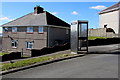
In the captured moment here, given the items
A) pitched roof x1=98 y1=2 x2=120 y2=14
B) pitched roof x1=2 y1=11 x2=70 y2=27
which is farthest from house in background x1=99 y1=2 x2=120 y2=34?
pitched roof x1=2 y1=11 x2=70 y2=27

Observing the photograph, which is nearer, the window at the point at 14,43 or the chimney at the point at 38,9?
the chimney at the point at 38,9

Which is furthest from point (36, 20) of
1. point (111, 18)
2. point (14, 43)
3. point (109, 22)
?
point (111, 18)

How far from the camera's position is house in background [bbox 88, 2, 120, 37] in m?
31.0

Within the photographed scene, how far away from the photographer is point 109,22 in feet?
113

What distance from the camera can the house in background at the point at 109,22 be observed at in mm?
30953

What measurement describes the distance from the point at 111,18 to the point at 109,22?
0.99m

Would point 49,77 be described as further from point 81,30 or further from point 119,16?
point 119,16

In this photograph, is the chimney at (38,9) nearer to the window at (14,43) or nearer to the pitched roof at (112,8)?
the window at (14,43)

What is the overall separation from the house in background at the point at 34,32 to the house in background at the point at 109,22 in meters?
6.80

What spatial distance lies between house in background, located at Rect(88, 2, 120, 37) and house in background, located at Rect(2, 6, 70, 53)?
6.80 meters

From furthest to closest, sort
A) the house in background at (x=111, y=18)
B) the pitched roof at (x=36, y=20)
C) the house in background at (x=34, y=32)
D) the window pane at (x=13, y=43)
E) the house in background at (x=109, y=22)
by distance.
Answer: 1. the window pane at (x=13, y=43)
2. the house in background at (x=111, y=18)
3. the house in background at (x=109, y=22)
4. the pitched roof at (x=36, y=20)
5. the house in background at (x=34, y=32)

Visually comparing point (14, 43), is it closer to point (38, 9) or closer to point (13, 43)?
point (13, 43)

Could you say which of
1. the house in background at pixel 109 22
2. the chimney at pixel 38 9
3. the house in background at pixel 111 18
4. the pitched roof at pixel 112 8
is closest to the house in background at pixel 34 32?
the chimney at pixel 38 9

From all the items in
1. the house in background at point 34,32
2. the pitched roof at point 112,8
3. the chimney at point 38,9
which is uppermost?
the pitched roof at point 112,8
